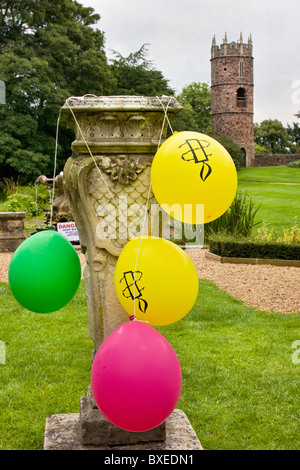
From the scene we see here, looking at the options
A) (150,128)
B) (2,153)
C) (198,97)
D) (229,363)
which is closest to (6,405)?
(229,363)

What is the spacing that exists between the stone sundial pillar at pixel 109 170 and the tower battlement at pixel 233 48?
152ft

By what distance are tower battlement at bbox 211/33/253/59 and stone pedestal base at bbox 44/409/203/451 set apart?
153 feet

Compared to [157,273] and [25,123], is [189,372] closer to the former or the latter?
[157,273]

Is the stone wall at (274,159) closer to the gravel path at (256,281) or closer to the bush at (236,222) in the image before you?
the bush at (236,222)

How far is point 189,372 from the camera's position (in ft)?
15.5

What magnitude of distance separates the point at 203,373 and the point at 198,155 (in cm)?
286

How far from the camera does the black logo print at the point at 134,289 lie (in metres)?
2.45

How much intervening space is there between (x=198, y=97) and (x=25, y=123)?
111ft

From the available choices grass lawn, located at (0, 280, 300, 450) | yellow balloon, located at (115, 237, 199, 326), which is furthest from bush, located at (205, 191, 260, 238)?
yellow balloon, located at (115, 237, 199, 326)

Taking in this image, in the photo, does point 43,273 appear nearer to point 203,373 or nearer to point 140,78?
point 203,373

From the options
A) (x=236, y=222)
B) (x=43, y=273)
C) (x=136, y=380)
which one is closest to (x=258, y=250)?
(x=236, y=222)

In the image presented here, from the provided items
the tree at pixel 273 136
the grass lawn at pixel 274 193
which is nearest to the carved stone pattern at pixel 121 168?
the grass lawn at pixel 274 193

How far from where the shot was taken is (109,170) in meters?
2.96

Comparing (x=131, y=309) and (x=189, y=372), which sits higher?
(x=131, y=309)
